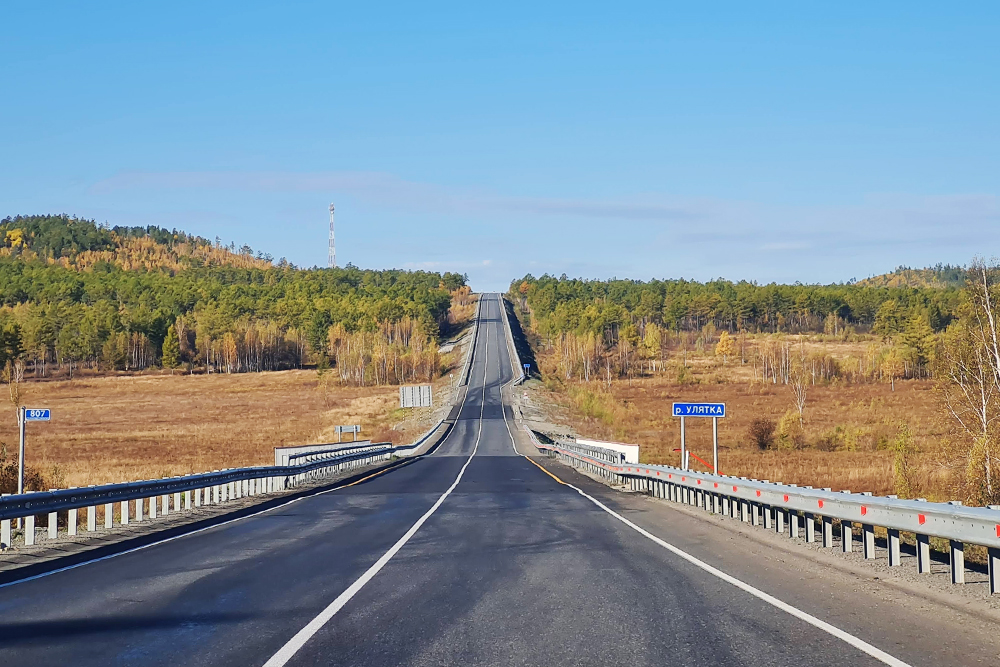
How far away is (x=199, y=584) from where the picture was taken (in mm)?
10633

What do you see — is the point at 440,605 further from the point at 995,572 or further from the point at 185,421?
the point at 185,421

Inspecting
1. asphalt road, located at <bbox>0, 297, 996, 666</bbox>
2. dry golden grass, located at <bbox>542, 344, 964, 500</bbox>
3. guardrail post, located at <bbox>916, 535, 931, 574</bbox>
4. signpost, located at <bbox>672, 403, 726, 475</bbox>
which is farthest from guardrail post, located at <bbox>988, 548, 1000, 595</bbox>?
dry golden grass, located at <bbox>542, 344, 964, 500</bbox>

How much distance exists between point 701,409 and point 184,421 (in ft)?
248

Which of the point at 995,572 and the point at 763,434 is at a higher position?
the point at 995,572

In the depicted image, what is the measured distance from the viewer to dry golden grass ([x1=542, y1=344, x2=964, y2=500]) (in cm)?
3984

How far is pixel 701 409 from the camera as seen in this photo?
26625 millimetres

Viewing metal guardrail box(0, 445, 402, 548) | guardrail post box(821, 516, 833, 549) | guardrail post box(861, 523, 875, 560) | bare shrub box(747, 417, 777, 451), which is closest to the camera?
guardrail post box(861, 523, 875, 560)

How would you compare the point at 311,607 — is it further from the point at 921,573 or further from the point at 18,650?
the point at 921,573

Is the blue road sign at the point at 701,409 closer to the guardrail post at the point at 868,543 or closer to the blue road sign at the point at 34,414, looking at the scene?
the guardrail post at the point at 868,543

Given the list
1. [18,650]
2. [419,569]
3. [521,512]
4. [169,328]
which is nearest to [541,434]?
[521,512]

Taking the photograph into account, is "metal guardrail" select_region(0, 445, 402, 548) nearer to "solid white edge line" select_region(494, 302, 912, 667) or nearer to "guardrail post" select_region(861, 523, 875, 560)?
"solid white edge line" select_region(494, 302, 912, 667)

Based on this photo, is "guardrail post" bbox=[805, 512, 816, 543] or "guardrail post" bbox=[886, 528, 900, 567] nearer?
"guardrail post" bbox=[886, 528, 900, 567]

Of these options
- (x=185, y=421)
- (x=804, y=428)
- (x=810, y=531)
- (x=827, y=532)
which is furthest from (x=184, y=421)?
(x=827, y=532)

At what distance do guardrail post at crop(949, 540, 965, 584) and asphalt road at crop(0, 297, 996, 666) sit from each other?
117cm
